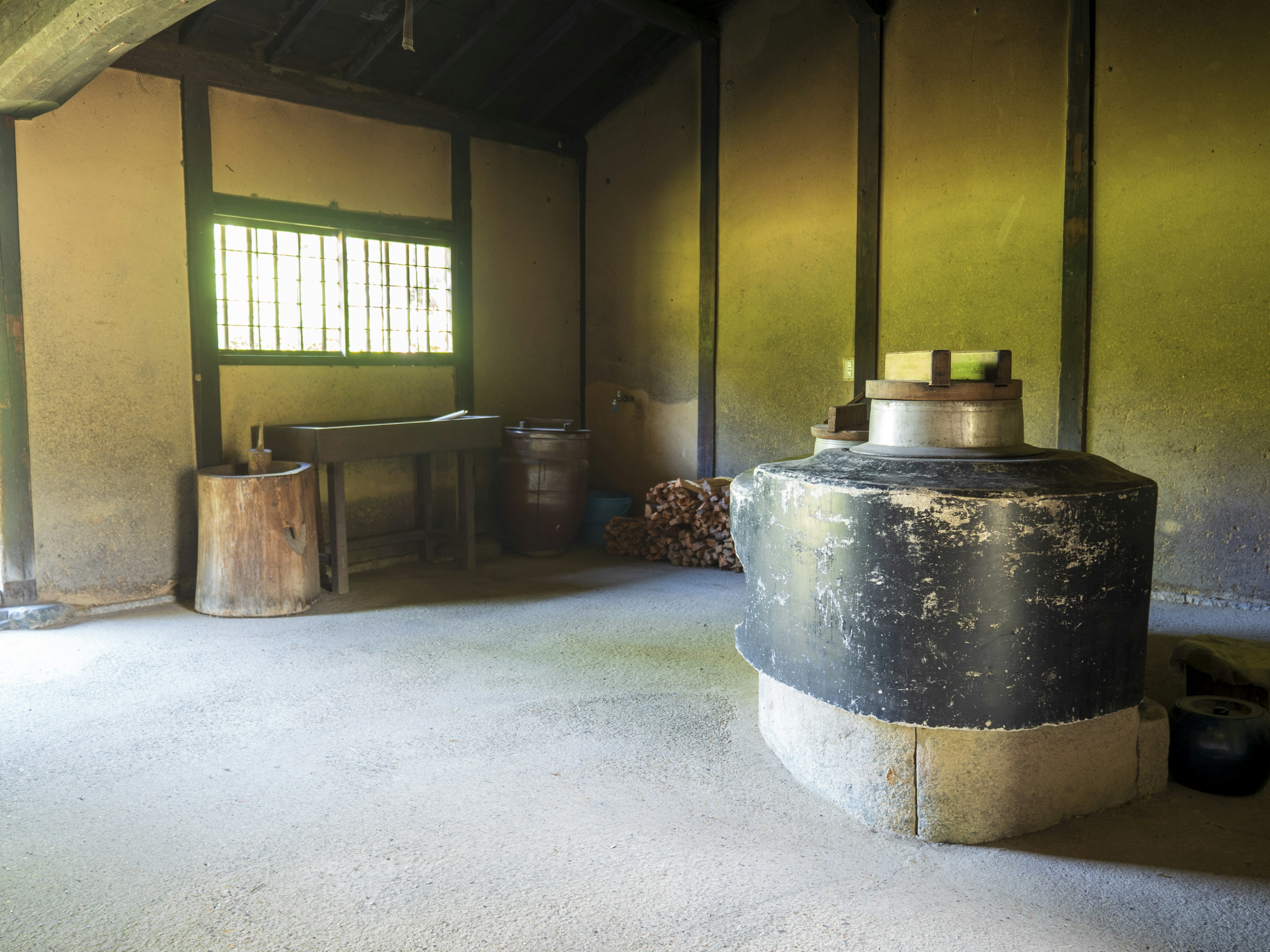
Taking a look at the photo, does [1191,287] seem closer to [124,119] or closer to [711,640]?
[711,640]

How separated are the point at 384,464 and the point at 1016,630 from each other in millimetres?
5275

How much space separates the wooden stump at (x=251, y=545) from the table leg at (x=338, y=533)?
39cm

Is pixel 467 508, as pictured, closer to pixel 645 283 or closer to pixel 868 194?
pixel 645 283

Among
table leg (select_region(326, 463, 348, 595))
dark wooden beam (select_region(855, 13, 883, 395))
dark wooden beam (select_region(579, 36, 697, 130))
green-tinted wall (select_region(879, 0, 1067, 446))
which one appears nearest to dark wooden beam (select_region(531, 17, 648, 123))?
dark wooden beam (select_region(579, 36, 697, 130))

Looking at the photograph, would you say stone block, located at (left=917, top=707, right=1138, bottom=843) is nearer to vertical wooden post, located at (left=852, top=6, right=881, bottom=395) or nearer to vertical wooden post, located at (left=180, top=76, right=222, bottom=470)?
vertical wooden post, located at (left=852, top=6, right=881, bottom=395)

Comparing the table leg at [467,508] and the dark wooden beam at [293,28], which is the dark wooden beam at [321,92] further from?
the table leg at [467,508]

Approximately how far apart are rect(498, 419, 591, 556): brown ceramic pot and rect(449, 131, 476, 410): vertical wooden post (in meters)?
0.55

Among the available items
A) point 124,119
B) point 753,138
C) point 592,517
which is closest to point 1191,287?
point 753,138

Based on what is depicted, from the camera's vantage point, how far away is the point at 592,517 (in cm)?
780

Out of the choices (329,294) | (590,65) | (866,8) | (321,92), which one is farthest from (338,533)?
(866,8)

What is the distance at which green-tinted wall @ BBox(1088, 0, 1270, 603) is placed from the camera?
5.23m

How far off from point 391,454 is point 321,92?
8.51 feet

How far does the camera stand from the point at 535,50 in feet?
22.7

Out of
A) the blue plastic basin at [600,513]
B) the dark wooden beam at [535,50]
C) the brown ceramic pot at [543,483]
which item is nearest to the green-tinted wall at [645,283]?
the blue plastic basin at [600,513]
